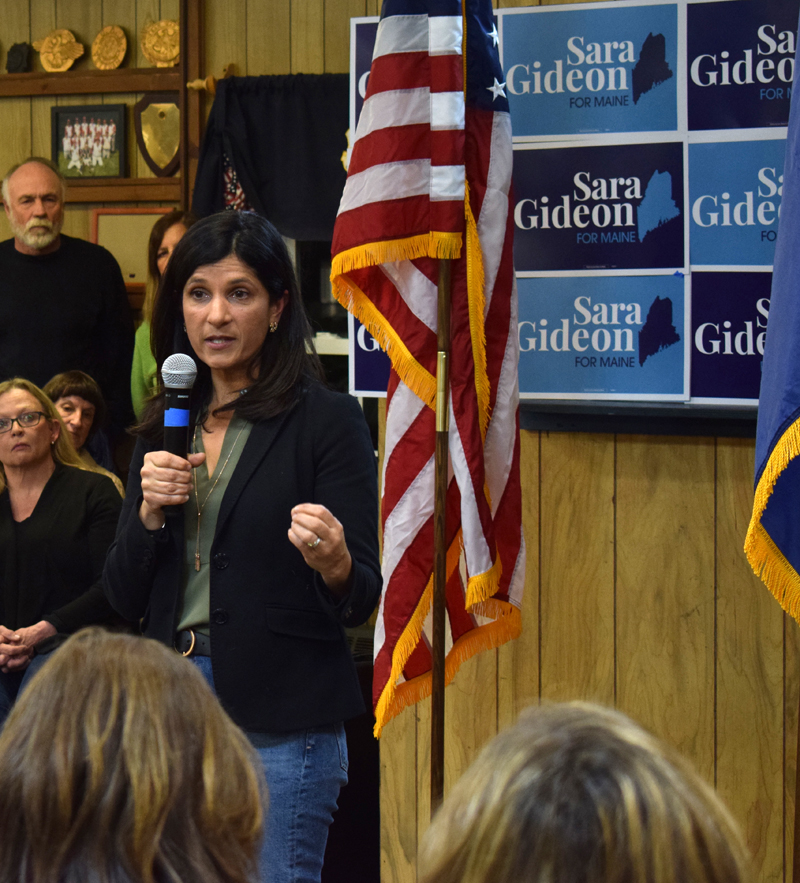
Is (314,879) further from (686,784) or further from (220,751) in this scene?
(686,784)

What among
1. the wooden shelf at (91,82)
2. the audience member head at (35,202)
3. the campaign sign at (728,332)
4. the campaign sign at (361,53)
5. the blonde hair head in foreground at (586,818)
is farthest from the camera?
the wooden shelf at (91,82)

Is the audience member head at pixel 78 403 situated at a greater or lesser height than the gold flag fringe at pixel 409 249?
lesser

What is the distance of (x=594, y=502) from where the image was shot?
235 cm

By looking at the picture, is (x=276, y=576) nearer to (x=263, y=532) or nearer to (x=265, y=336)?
(x=263, y=532)

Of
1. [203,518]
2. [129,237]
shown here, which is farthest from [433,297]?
[129,237]

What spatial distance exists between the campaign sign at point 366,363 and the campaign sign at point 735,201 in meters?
0.71

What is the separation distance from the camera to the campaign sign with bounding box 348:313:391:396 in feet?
8.02

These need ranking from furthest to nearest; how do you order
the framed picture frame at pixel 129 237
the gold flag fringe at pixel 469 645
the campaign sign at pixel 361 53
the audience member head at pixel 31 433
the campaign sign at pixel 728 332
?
the framed picture frame at pixel 129 237
the audience member head at pixel 31 433
the campaign sign at pixel 361 53
the campaign sign at pixel 728 332
the gold flag fringe at pixel 469 645

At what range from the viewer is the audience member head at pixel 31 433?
297cm

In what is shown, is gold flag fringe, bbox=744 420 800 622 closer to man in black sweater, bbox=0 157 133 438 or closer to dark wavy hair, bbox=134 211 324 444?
dark wavy hair, bbox=134 211 324 444

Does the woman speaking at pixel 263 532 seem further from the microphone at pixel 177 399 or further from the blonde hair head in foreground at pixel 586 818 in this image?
the blonde hair head in foreground at pixel 586 818

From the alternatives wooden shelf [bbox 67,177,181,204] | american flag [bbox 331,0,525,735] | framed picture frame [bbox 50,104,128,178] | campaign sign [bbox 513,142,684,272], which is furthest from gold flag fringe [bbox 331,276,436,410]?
framed picture frame [bbox 50,104,128,178]

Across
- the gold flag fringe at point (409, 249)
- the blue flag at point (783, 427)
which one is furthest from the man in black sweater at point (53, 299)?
the blue flag at point (783, 427)

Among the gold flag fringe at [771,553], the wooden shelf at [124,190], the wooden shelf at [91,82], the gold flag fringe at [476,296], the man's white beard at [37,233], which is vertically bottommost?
the gold flag fringe at [771,553]
